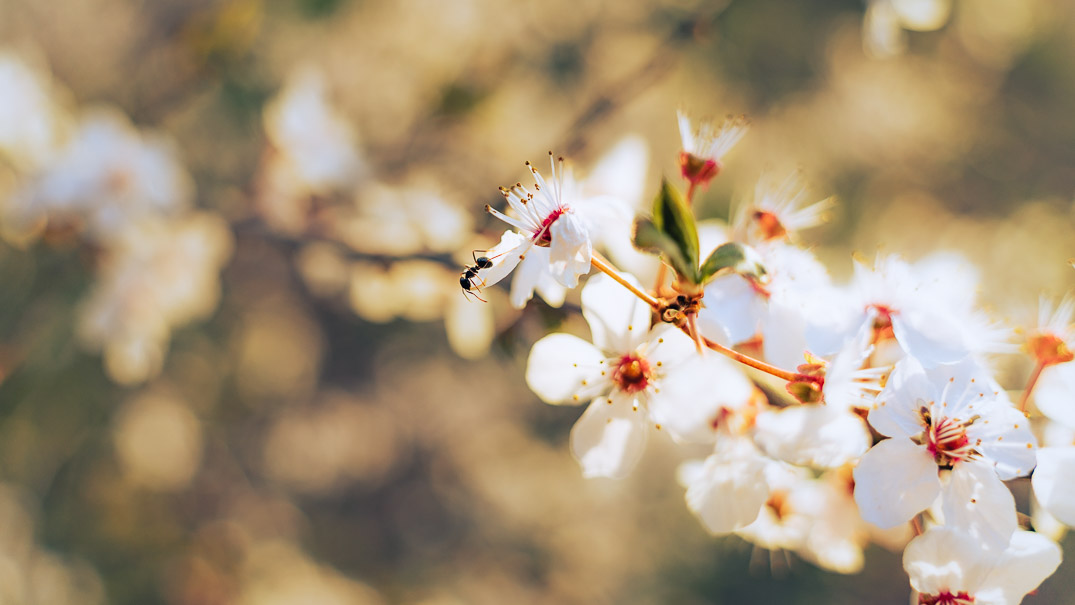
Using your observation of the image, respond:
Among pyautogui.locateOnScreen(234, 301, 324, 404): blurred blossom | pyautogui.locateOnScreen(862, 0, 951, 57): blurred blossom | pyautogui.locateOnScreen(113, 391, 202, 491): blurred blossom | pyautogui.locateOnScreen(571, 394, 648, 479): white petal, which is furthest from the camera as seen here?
pyautogui.locateOnScreen(234, 301, 324, 404): blurred blossom

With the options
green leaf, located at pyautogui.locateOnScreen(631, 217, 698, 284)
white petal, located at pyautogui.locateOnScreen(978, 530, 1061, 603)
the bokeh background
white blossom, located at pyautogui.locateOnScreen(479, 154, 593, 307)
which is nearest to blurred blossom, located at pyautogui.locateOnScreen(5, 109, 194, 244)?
the bokeh background

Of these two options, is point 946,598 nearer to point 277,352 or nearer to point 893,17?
point 893,17

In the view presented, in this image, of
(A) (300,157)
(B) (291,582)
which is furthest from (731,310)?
(B) (291,582)

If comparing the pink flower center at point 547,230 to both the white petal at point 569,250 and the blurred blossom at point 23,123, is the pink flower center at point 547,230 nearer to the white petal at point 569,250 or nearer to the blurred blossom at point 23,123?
the white petal at point 569,250

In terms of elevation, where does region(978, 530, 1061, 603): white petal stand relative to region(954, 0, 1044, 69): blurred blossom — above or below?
below

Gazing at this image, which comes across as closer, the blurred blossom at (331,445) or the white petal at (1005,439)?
the white petal at (1005,439)

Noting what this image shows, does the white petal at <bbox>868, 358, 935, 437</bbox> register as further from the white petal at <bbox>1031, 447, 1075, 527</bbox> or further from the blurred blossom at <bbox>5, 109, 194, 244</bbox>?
the blurred blossom at <bbox>5, 109, 194, 244</bbox>

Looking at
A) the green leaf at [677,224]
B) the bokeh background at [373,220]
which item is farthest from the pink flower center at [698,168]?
the bokeh background at [373,220]
